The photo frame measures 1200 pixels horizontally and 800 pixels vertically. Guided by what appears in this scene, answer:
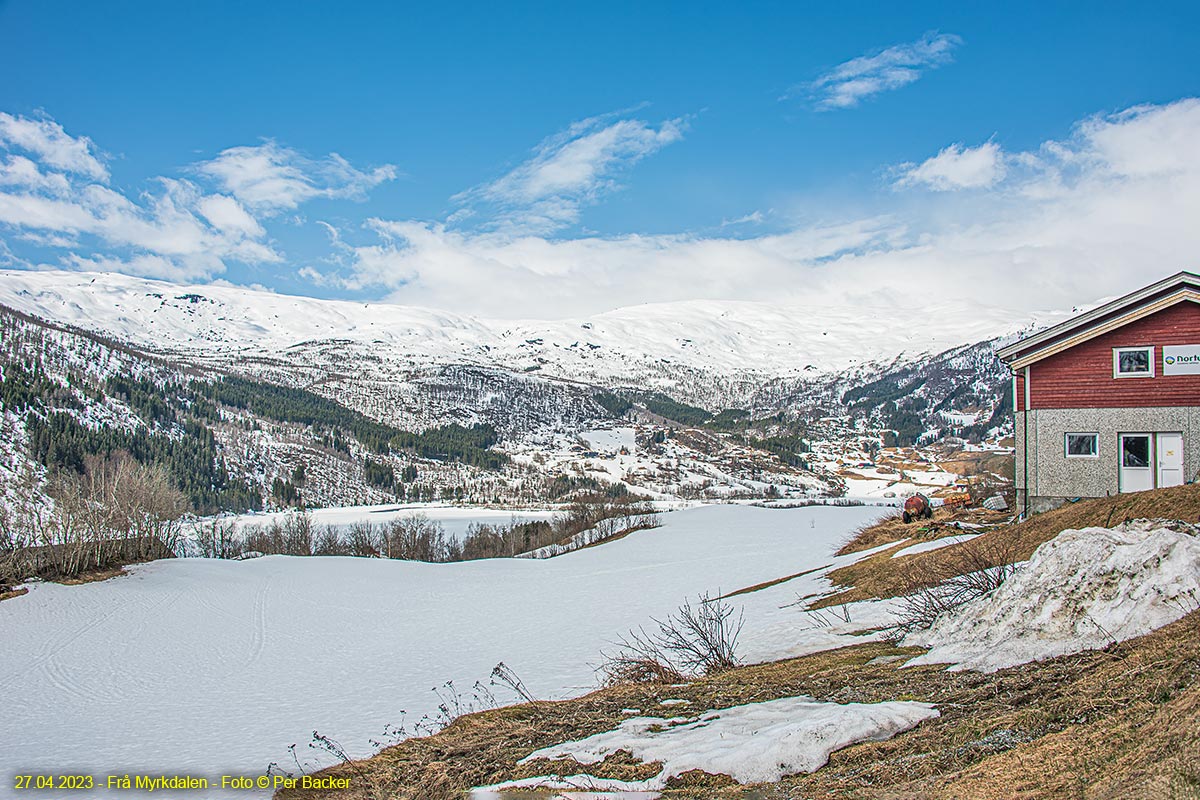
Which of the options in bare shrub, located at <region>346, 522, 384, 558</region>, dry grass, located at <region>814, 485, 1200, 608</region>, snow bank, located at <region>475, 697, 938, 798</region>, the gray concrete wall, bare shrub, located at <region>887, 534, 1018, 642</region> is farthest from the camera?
bare shrub, located at <region>346, 522, 384, 558</region>

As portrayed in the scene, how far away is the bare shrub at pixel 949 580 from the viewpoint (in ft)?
32.1

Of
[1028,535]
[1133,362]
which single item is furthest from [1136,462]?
[1028,535]

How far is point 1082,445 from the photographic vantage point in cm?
2481

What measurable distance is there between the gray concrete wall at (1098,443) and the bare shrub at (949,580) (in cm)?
1174

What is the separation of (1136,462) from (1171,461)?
92 centimetres

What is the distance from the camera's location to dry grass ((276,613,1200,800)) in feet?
13.0

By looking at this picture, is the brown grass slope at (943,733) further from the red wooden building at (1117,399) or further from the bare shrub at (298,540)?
the bare shrub at (298,540)

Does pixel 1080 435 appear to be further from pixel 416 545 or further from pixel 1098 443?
pixel 416 545

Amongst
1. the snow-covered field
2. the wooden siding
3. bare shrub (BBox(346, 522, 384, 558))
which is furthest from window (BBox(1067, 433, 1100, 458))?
bare shrub (BBox(346, 522, 384, 558))

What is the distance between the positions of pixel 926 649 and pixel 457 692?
33.2ft

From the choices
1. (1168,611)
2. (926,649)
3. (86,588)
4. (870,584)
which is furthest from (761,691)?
(86,588)

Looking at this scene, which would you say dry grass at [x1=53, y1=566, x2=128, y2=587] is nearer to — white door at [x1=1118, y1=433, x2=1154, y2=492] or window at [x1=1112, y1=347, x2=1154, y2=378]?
white door at [x1=1118, y1=433, x2=1154, y2=492]

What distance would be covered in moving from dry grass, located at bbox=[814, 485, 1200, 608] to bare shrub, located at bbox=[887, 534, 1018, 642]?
1.9 inches

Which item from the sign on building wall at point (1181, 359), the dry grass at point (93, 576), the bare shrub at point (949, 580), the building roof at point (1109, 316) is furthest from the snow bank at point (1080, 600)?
the dry grass at point (93, 576)
